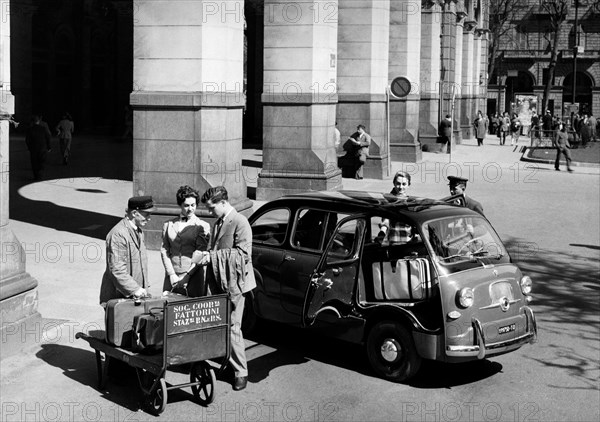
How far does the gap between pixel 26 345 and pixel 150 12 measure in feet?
25.6

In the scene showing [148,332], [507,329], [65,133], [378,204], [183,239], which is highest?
[65,133]

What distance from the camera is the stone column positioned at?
2791 cm

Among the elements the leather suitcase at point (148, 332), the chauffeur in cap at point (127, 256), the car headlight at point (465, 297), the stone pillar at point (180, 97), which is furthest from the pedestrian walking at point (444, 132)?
the leather suitcase at point (148, 332)

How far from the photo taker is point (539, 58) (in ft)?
298

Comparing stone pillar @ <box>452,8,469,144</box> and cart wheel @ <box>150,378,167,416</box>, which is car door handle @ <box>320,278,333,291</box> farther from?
stone pillar @ <box>452,8,469,144</box>

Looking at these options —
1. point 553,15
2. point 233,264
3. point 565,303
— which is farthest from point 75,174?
point 553,15

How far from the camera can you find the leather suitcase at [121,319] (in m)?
8.43

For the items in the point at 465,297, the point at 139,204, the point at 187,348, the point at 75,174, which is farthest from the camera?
the point at 75,174

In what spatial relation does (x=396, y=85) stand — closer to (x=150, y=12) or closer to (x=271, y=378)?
(x=150, y=12)

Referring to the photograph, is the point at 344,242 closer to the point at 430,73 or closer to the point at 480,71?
the point at 430,73

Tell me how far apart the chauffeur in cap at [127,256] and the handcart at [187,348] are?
515 mm

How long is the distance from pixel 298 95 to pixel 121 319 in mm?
14897

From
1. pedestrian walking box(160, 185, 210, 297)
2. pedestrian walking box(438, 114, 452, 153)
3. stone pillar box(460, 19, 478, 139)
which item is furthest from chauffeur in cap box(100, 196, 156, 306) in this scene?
stone pillar box(460, 19, 478, 139)

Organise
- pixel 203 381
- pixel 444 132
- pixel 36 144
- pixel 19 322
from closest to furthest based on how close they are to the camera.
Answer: pixel 203 381
pixel 19 322
pixel 36 144
pixel 444 132
